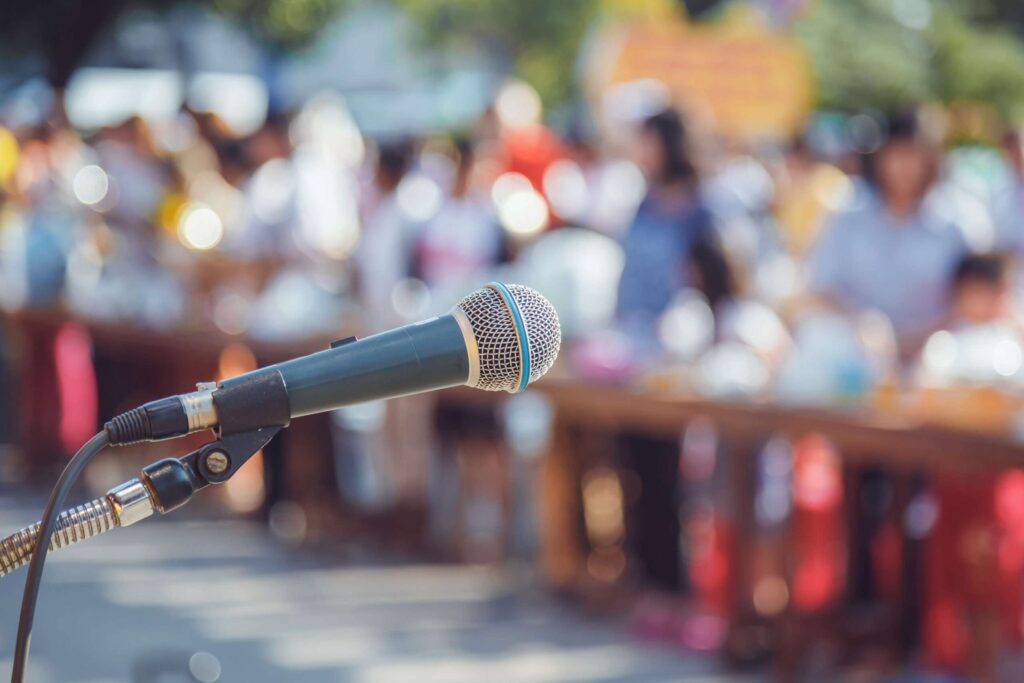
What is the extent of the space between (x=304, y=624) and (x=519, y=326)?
4.01 m

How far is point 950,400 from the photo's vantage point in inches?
152

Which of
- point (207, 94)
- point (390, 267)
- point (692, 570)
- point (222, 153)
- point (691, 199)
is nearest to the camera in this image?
point (691, 199)

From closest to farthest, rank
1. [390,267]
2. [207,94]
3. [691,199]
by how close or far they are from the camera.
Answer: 1. [691,199]
2. [390,267]
3. [207,94]

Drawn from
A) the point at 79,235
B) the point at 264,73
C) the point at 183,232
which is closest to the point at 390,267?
the point at 183,232

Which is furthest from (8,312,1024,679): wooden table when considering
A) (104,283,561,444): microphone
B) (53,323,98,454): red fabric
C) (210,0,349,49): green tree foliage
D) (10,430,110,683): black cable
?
(210,0,349,49): green tree foliage

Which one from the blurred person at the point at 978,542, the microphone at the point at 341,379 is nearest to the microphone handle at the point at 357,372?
the microphone at the point at 341,379

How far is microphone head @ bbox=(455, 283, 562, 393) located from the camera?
145 cm

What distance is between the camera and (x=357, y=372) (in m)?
1.38

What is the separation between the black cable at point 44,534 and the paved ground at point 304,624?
2841 mm

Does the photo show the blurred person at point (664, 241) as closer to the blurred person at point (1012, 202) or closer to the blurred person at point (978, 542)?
the blurred person at point (978, 542)

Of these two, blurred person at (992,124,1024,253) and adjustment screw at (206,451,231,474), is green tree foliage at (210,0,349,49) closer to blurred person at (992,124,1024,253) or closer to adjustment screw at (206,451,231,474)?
blurred person at (992,124,1024,253)

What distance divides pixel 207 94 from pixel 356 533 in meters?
10.1

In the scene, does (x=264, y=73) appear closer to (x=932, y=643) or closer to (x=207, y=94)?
(x=207, y=94)

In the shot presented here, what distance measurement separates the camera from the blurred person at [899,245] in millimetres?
4578
